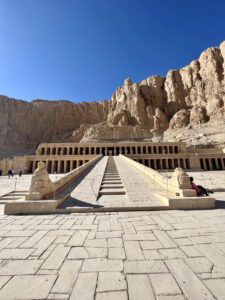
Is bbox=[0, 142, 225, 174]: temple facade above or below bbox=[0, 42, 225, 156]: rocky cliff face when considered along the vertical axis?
below

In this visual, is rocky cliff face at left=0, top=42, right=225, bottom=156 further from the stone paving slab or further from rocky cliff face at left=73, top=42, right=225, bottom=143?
the stone paving slab

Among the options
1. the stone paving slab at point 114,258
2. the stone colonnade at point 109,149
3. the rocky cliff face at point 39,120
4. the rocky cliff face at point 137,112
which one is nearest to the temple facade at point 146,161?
the stone colonnade at point 109,149

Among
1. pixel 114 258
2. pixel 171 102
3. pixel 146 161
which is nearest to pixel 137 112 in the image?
pixel 171 102

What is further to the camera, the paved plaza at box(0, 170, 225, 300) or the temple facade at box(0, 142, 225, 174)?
the temple facade at box(0, 142, 225, 174)

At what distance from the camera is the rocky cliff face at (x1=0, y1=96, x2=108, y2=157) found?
73375mm

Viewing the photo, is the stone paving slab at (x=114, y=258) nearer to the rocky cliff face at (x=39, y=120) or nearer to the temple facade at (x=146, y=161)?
the temple facade at (x=146, y=161)

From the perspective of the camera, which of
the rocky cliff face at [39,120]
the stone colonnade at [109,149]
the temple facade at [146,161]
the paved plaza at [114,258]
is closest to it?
the paved plaza at [114,258]

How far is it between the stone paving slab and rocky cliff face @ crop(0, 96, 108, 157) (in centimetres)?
7480

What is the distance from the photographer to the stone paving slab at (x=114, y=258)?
2023 millimetres

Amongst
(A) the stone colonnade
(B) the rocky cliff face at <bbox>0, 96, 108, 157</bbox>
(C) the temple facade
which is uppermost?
(B) the rocky cliff face at <bbox>0, 96, 108, 157</bbox>

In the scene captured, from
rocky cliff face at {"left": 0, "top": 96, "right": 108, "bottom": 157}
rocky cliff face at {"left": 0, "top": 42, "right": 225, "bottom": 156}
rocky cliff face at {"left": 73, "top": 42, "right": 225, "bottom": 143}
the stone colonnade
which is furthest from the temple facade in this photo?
rocky cliff face at {"left": 0, "top": 96, "right": 108, "bottom": 157}

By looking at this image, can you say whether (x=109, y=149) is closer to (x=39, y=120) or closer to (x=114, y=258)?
(x=114, y=258)

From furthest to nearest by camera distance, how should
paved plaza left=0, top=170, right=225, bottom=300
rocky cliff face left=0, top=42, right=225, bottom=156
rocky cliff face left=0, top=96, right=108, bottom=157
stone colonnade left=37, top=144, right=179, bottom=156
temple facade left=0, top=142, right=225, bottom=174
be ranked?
rocky cliff face left=0, top=96, right=108, bottom=157, rocky cliff face left=0, top=42, right=225, bottom=156, stone colonnade left=37, top=144, right=179, bottom=156, temple facade left=0, top=142, right=225, bottom=174, paved plaza left=0, top=170, right=225, bottom=300

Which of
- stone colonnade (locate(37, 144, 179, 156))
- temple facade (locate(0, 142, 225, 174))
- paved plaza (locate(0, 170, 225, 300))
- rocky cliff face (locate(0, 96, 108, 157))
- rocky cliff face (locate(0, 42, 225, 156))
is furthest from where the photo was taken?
rocky cliff face (locate(0, 96, 108, 157))
